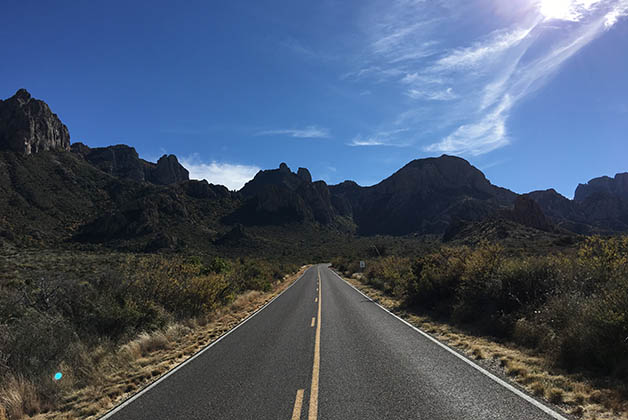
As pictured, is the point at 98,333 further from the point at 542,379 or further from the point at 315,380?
the point at 542,379

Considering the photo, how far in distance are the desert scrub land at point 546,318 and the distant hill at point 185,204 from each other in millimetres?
51814

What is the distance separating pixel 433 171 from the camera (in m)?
177

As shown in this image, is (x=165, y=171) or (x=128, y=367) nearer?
(x=128, y=367)

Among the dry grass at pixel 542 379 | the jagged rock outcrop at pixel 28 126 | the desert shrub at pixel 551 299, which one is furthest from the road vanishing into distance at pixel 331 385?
the jagged rock outcrop at pixel 28 126

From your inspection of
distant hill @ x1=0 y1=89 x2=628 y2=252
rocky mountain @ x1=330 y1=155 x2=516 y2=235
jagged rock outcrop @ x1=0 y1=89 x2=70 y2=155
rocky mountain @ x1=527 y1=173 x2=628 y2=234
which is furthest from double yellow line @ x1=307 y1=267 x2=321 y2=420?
rocky mountain @ x1=527 y1=173 x2=628 y2=234

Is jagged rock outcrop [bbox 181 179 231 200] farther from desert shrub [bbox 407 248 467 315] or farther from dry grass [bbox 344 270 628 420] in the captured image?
dry grass [bbox 344 270 628 420]

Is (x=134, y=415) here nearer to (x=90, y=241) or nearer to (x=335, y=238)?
(x=90, y=241)

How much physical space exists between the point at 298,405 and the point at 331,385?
109cm

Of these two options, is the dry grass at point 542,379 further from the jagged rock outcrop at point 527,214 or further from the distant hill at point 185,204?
the jagged rock outcrop at point 527,214

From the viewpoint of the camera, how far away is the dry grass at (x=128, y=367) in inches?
231

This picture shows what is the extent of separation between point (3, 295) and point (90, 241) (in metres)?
71.4

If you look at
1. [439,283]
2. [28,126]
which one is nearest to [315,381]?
[439,283]

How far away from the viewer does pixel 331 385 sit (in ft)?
20.0

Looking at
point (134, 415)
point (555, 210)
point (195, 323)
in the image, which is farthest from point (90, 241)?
point (555, 210)
